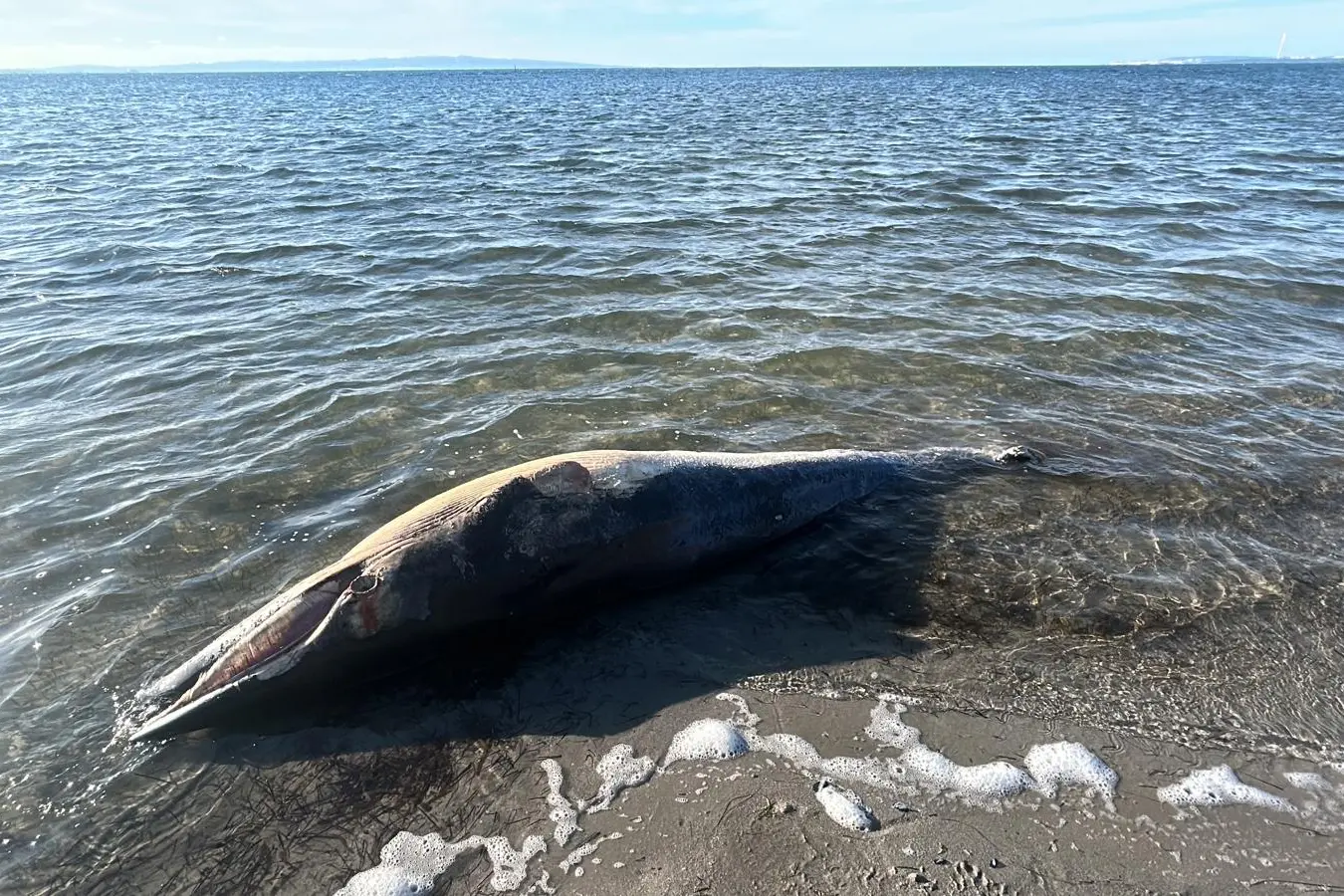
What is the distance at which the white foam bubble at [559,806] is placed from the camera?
3.94 m

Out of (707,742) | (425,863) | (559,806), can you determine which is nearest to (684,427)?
(707,742)

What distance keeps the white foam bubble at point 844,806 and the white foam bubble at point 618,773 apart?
0.93m

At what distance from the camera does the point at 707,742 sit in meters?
4.43

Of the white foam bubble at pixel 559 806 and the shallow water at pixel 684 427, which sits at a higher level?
the shallow water at pixel 684 427

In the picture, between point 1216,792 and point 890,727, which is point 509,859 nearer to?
point 890,727

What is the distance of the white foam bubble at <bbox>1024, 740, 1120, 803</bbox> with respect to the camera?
405 centimetres

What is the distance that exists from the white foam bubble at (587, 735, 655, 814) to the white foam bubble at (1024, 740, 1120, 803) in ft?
6.88

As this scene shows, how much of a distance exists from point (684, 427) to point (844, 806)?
4646 millimetres

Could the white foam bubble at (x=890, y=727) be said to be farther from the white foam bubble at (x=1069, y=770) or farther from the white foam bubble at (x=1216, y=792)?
the white foam bubble at (x=1216, y=792)

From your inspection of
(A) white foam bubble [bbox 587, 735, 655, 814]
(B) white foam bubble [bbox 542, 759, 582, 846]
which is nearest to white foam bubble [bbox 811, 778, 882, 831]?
(A) white foam bubble [bbox 587, 735, 655, 814]

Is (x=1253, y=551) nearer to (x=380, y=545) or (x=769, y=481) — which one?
(x=769, y=481)

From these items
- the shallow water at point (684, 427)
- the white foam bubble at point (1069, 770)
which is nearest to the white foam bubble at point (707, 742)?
the shallow water at point (684, 427)

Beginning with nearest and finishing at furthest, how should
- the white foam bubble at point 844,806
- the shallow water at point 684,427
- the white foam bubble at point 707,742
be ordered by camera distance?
the white foam bubble at point 844,806 < the white foam bubble at point 707,742 < the shallow water at point 684,427

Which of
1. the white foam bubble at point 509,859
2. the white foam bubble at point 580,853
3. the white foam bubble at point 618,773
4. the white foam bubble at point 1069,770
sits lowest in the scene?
the white foam bubble at point 509,859
